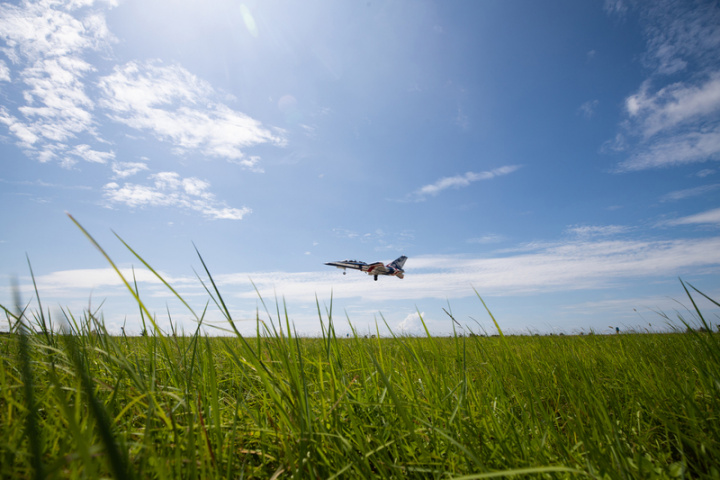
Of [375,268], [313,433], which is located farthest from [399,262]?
[313,433]

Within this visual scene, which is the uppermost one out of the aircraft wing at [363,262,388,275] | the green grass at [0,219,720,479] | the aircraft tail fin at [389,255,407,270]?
the aircraft tail fin at [389,255,407,270]

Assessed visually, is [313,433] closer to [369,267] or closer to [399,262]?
[369,267]

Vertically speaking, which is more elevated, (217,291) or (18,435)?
(217,291)

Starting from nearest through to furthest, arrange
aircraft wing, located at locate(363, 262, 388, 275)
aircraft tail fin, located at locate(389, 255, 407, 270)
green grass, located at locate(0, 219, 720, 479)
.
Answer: green grass, located at locate(0, 219, 720, 479)
aircraft wing, located at locate(363, 262, 388, 275)
aircraft tail fin, located at locate(389, 255, 407, 270)

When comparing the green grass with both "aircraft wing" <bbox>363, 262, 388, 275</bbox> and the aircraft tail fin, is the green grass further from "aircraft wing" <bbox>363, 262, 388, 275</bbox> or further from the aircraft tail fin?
the aircraft tail fin

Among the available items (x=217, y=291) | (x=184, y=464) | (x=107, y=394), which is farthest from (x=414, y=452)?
(x=107, y=394)

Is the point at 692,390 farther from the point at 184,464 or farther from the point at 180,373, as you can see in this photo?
the point at 180,373

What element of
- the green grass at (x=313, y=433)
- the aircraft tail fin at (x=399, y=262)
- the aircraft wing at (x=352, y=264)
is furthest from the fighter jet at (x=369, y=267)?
the green grass at (x=313, y=433)

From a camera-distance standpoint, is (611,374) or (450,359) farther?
(450,359)

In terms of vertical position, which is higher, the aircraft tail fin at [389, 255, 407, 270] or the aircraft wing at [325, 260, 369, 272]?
the aircraft tail fin at [389, 255, 407, 270]

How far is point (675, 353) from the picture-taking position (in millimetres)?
3781

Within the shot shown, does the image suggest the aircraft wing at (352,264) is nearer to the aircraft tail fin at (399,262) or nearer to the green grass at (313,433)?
the aircraft tail fin at (399,262)

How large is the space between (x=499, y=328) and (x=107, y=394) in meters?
2.03

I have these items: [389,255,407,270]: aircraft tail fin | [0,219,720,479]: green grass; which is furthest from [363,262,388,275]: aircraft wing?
[0,219,720,479]: green grass
